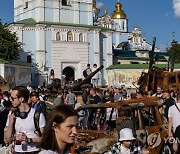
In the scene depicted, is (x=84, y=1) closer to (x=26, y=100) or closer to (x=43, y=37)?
(x=43, y=37)

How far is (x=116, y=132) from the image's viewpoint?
8766 millimetres

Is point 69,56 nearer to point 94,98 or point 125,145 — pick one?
point 94,98

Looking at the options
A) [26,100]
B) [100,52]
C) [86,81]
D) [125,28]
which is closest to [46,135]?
[26,100]

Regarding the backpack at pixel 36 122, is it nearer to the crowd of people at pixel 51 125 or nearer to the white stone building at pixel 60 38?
the crowd of people at pixel 51 125

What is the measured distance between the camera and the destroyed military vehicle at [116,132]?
8.59 meters

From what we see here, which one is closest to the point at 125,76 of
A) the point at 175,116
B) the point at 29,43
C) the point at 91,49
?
the point at 91,49

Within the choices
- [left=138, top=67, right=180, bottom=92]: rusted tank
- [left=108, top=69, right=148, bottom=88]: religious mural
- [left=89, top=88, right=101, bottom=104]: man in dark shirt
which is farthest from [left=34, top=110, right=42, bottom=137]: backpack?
[left=108, top=69, right=148, bottom=88]: religious mural

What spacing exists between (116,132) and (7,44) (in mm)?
46739

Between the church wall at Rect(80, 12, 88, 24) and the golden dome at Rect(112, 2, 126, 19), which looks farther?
the golden dome at Rect(112, 2, 126, 19)

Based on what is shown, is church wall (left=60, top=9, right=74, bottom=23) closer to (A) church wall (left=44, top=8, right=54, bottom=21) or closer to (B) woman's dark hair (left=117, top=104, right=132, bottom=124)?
(A) church wall (left=44, top=8, right=54, bottom=21)

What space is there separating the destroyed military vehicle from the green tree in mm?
44853

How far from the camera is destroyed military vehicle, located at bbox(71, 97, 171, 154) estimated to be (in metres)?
8.59

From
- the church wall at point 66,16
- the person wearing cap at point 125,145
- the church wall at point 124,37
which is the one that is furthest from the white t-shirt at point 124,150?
A: the church wall at point 124,37

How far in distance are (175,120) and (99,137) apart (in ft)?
4.72
